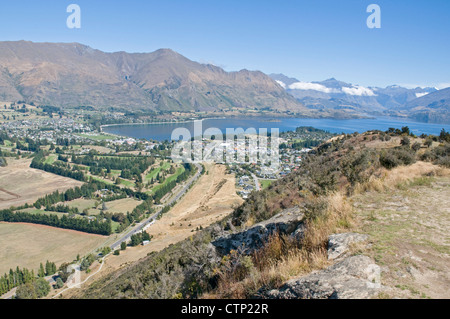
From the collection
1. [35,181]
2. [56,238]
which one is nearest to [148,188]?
[56,238]

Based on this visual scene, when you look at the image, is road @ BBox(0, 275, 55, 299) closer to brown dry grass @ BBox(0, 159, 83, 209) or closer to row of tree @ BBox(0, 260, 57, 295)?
row of tree @ BBox(0, 260, 57, 295)

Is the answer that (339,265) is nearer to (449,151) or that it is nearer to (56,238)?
(449,151)

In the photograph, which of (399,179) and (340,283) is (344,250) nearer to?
(340,283)

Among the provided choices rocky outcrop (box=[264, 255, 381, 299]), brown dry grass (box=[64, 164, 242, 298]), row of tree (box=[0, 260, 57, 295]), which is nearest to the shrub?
rocky outcrop (box=[264, 255, 381, 299])

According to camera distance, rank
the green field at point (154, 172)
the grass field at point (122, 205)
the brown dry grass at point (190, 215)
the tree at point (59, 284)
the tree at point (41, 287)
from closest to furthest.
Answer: the tree at point (41, 287), the tree at point (59, 284), the brown dry grass at point (190, 215), the grass field at point (122, 205), the green field at point (154, 172)

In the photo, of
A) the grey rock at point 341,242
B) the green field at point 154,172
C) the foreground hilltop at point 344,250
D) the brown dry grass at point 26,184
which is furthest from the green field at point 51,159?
the grey rock at point 341,242

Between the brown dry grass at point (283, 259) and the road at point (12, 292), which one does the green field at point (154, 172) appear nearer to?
the road at point (12, 292)
